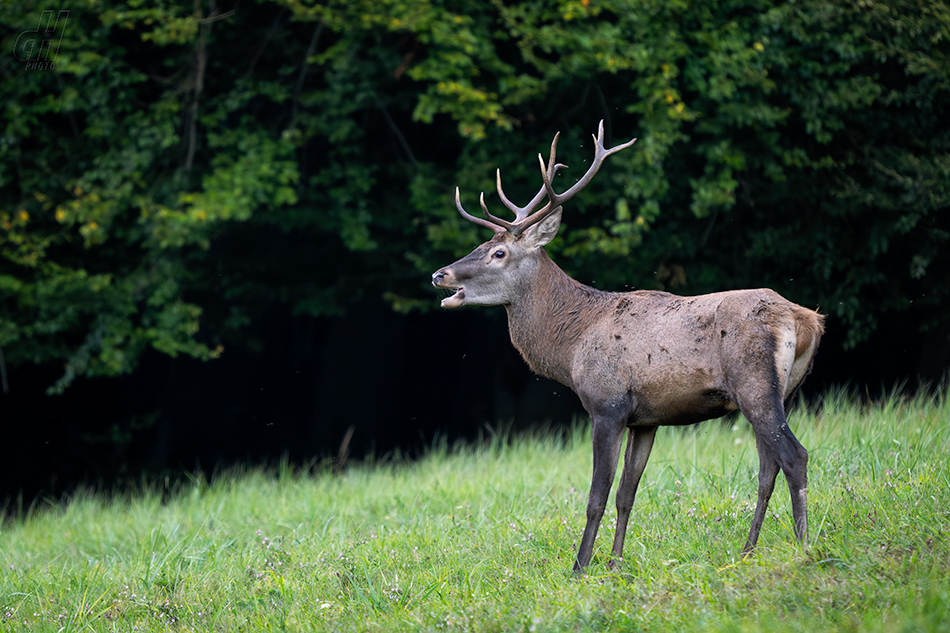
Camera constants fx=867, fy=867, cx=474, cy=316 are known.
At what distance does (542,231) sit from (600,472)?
141 cm

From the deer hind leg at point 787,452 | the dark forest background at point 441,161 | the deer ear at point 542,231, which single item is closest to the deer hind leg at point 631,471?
the deer hind leg at point 787,452

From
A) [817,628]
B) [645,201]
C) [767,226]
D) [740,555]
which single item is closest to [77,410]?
[645,201]

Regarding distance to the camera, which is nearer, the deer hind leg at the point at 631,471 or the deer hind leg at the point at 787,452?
the deer hind leg at the point at 787,452

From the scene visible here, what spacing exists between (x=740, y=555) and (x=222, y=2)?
8.07m

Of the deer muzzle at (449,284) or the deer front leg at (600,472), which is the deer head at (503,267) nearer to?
the deer muzzle at (449,284)

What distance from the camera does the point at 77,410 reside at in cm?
1117

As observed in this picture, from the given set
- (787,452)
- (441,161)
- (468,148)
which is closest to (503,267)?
(787,452)

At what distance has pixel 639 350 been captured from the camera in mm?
4227

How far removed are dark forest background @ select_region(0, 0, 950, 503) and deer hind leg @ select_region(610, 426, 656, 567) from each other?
392 cm

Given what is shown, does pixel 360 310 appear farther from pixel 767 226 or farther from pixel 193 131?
pixel 767 226

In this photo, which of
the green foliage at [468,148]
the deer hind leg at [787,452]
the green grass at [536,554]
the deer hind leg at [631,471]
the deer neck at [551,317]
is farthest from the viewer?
the green foliage at [468,148]

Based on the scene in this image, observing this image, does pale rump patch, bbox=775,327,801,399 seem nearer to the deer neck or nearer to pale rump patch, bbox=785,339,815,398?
pale rump patch, bbox=785,339,815,398

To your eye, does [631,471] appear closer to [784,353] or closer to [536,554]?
[536,554]

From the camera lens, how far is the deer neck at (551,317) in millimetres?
4625
